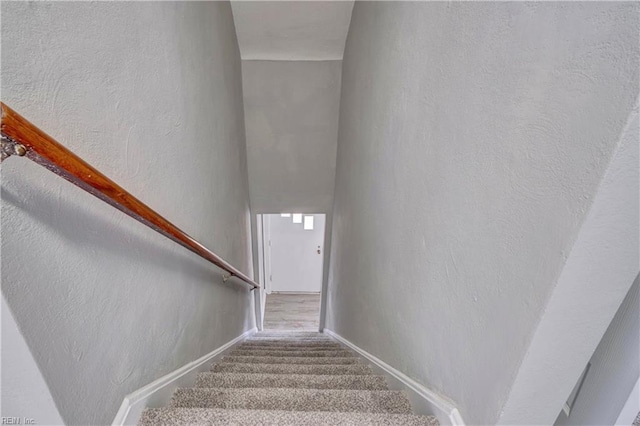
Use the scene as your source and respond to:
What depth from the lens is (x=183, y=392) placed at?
4.01ft

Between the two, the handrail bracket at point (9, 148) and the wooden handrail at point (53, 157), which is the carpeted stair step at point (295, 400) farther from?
the handrail bracket at point (9, 148)

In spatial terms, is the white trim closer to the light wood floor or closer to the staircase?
the staircase

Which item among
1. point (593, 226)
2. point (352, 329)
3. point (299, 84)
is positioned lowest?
point (352, 329)

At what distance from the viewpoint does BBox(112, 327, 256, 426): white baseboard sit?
90cm

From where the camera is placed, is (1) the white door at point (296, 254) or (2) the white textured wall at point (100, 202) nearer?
(2) the white textured wall at point (100, 202)

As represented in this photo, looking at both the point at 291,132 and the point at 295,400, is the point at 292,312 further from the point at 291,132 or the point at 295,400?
the point at 295,400

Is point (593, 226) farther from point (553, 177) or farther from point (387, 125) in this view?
point (387, 125)

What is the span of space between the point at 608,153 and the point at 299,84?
3.26 metres

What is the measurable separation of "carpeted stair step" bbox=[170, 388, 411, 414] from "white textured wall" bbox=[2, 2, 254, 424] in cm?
18

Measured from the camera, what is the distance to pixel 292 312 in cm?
617

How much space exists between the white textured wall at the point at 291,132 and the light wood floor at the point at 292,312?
2542mm

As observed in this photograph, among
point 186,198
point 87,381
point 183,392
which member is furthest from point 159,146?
point 183,392

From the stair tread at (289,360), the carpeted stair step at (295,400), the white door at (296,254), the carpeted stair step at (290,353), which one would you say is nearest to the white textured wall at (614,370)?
the carpeted stair step at (295,400)

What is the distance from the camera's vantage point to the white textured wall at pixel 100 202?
56cm
